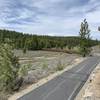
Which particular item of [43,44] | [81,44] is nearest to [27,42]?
[43,44]

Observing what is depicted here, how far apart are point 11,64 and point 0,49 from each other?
1692 mm

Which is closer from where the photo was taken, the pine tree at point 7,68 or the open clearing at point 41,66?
the pine tree at point 7,68

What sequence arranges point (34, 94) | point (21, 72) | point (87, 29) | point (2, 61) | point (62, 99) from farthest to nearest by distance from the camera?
point (87, 29), point (21, 72), point (2, 61), point (34, 94), point (62, 99)

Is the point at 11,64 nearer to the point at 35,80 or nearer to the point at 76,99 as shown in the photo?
the point at 35,80

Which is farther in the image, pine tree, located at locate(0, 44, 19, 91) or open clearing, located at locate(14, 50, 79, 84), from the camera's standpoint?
open clearing, located at locate(14, 50, 79, 84)

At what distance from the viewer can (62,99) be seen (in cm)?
1878

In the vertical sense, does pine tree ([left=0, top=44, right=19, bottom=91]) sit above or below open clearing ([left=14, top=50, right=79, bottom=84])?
above

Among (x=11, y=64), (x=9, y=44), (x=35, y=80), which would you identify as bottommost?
(x=35, y=80)

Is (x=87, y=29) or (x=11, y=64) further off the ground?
(x=87, y=29)

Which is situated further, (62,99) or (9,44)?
(9,44)

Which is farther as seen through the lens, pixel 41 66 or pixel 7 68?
pixel 41 66

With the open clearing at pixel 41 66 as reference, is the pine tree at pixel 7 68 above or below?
above

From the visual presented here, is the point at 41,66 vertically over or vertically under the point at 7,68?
under

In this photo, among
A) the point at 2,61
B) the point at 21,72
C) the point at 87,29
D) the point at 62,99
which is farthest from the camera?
the point at 87,29
